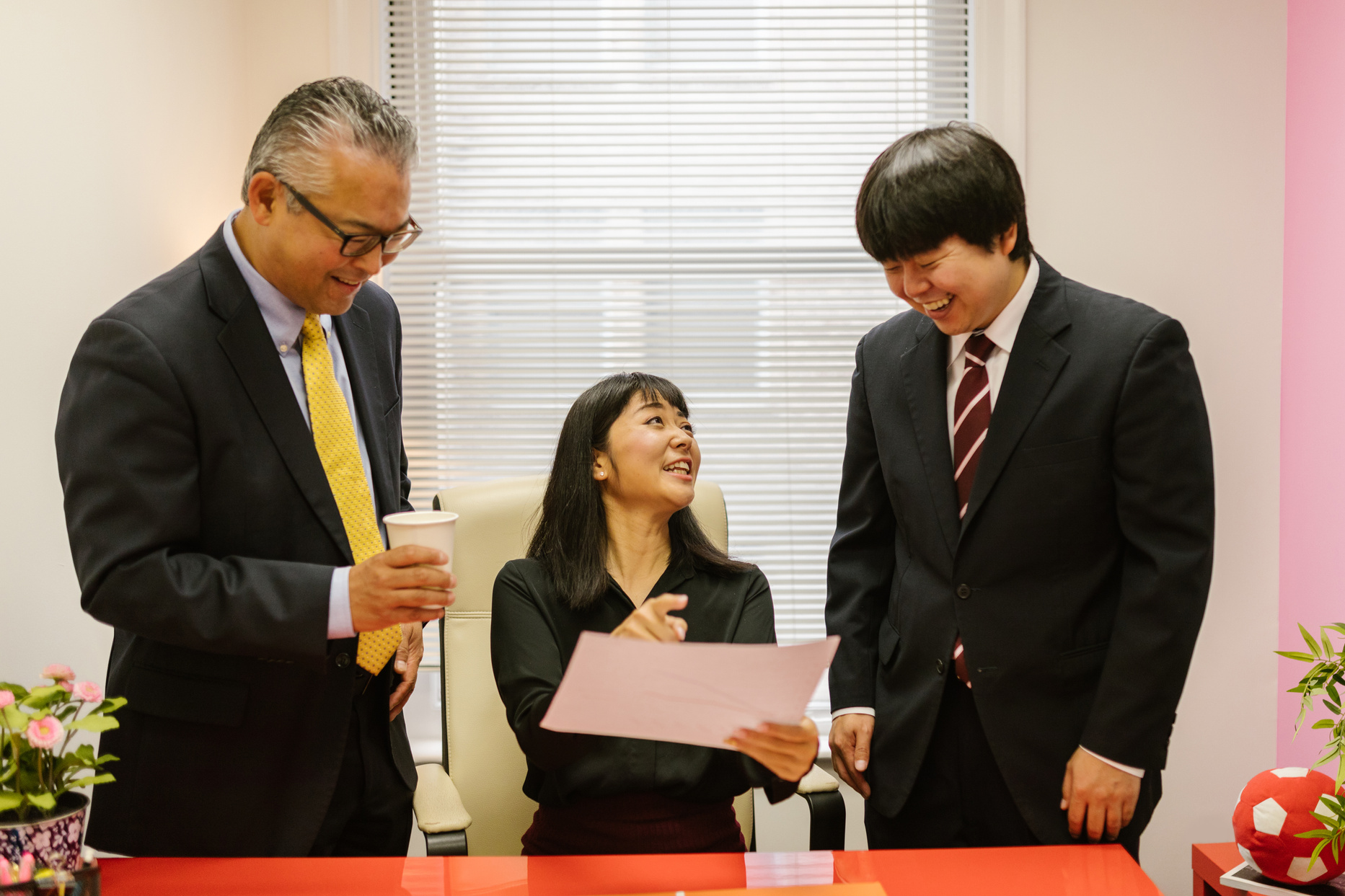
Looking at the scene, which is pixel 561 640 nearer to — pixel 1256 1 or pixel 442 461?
pixel 442 461

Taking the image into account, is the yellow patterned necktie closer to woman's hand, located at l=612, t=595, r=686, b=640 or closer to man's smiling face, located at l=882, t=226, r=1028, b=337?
woman's hand, located at l=612, t=595, r=686, b=640

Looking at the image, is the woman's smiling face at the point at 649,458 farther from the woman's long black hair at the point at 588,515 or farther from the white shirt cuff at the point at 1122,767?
the white shirt cuff at the point at 1122,767

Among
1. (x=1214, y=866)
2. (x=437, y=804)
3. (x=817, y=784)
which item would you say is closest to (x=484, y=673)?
(x=437, y=804)

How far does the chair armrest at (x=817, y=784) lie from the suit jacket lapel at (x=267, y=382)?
93cm

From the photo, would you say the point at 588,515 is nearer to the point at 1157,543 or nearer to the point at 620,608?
the point at 620,608

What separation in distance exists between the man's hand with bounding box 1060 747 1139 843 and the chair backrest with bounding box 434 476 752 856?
2.47 ft

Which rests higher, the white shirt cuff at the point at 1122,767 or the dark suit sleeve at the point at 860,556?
the dark suit sleeve at the point at 860,556

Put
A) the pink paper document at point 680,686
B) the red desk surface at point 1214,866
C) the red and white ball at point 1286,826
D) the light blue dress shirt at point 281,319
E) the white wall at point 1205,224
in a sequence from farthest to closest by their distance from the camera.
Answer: the white wall at point 1205,224 → the red desk surface at point 1214,866 → the red and white ball at point 1286,826 → the light blue dress shirt at point 281,319 → the pink paper document at point 680,686

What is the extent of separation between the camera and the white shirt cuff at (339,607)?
1.34 meters

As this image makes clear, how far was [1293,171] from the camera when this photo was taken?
2.84 metres

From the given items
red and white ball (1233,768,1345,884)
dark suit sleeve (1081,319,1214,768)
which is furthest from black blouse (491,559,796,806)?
red and white ball (1233,768,1345,884)

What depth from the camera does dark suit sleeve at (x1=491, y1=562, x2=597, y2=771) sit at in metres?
1.56

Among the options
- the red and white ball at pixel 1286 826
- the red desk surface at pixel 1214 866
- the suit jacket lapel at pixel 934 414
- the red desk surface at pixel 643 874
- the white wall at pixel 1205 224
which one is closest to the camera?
the red desk surface at pixel 643 874

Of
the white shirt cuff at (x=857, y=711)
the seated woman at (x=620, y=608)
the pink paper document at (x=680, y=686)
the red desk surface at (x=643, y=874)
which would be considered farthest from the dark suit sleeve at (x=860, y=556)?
the pink paper document at (x=680, y=686)
